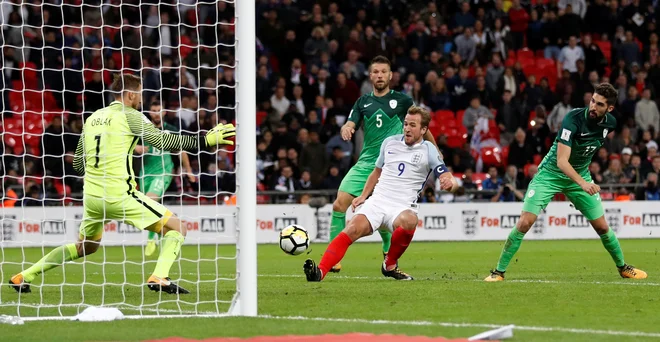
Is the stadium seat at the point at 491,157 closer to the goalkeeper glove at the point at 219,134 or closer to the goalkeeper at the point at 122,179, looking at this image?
the goalkeeper at the point at 122,179

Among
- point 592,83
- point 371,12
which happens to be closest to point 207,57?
point 371,12

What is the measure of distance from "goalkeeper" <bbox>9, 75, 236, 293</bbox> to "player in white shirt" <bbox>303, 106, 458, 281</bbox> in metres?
1.81

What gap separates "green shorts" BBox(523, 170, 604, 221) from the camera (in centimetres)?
1099

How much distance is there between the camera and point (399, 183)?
412 inches

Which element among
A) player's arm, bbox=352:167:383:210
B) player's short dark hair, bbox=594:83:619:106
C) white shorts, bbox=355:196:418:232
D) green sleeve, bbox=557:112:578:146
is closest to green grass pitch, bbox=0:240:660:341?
white shorts, bbox=355:196:418:232

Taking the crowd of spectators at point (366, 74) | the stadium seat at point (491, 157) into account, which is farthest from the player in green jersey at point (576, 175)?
the stadium seat at point (491, 157)

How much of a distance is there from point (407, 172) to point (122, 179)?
2.87 meters

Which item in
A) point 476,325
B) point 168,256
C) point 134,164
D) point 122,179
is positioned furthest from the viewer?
point 134,164

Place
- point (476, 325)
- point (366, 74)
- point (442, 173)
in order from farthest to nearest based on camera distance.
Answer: point (366, 74) < point (442, 173) < point (476, 325)

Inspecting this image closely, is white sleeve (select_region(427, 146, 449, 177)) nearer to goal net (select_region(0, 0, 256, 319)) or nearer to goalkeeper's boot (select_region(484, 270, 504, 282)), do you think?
goalkeeper's boot (select_region(484, 270, 504, 282))

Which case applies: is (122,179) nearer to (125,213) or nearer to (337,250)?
(125,213)

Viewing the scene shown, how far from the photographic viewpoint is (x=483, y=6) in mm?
26094

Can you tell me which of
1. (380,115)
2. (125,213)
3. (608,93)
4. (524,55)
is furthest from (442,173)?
(524,55)

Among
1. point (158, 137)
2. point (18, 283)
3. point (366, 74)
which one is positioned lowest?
point (18, 283)
